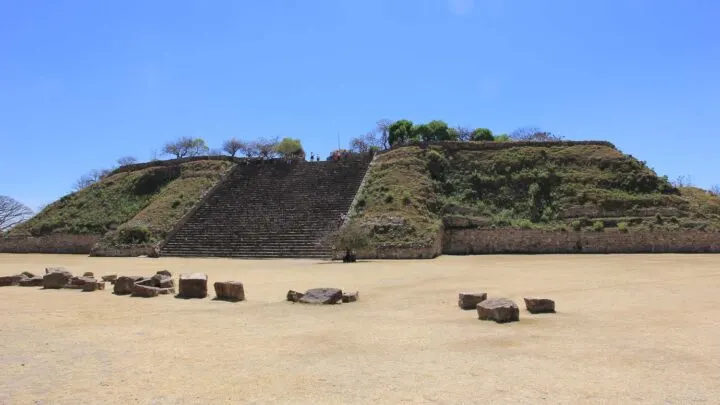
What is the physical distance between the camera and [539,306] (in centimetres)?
1026

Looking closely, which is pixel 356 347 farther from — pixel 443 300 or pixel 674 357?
pixel 443 300

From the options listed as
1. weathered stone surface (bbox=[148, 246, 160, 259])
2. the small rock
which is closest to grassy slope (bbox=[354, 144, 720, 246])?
weathered stone surface (bbox=[148, 246, 160, 259])

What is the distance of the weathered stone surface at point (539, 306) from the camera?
10250 mm

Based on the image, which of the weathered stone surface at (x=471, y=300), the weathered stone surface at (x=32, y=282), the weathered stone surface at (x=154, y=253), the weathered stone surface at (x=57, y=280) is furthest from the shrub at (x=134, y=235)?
the weathered stone surface at (x=471, y=300)

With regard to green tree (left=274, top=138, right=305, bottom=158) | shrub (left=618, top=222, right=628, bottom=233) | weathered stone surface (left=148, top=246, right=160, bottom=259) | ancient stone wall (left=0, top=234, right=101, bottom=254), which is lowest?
weathered stone surface (left=148, top=246, right=160, bottom=259)

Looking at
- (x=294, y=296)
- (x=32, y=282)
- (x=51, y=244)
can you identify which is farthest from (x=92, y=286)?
(x=51, y=244)

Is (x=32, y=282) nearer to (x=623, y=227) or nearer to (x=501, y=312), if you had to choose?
(x=501, y=312)

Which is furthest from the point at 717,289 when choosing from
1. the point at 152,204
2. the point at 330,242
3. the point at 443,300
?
the point at 152,204

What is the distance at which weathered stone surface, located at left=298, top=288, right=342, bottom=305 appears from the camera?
1174 cm

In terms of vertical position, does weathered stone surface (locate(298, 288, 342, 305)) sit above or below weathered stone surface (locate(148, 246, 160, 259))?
below

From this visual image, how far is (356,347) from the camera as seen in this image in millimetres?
7793

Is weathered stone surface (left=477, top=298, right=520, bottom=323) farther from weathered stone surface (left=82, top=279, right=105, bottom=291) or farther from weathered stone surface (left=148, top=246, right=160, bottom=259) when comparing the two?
weathered stone surface (left=148, top=246, right=160, bottom=259)

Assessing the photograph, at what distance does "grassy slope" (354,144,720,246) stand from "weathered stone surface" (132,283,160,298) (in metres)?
14.8

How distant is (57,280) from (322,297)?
811 centimetres
